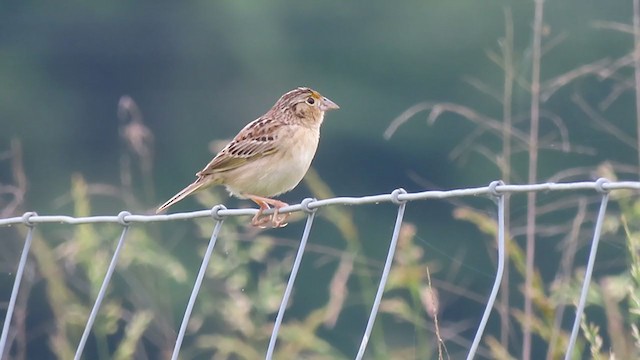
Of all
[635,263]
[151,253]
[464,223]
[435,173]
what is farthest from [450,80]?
[635,263]

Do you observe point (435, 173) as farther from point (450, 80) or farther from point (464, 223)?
point (450, 80)

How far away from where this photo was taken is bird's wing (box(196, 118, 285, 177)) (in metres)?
5.79

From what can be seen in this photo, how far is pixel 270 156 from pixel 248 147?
0.56 ft

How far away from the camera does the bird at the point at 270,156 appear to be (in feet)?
18.4

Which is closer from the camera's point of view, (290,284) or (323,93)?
(290,284)

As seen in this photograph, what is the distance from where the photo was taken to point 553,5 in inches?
890

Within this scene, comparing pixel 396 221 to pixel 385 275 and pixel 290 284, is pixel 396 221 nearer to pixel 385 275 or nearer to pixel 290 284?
pixel 385 275

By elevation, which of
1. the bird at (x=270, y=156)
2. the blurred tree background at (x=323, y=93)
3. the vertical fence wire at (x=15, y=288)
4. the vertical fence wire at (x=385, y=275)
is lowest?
the vertical fence wire at (x=385, y=275)

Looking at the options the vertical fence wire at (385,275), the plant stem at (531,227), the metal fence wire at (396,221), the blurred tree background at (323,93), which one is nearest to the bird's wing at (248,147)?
the plant stem at (531,227)

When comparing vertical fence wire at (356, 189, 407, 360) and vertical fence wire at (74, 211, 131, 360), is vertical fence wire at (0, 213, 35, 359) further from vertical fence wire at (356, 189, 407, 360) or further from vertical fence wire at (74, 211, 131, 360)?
vertical fence wire at (356, 189, 407, 360)

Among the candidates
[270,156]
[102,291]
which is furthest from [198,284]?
[270,156]

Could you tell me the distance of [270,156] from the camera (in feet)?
18.8

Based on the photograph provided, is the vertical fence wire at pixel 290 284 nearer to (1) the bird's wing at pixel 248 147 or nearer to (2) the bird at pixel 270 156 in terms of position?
(2) the bird at pixel 270 156

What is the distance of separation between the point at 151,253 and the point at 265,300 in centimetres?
55
